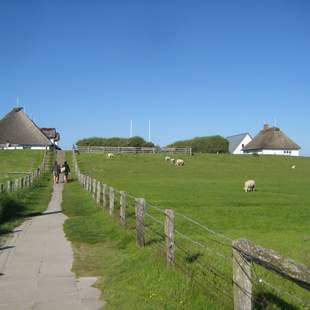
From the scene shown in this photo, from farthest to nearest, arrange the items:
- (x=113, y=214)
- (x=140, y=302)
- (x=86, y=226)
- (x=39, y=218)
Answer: (x=39, y=218)
(x=113, y=214)
(x=86, y=226)
(x=140, y=302)

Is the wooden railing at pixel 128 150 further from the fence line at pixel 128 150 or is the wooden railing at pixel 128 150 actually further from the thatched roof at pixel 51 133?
the thatched roof at pixel 51 133

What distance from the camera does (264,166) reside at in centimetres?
6838

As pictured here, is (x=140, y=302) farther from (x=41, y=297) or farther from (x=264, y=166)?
(x=264, y=166)

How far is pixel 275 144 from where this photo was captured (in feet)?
369

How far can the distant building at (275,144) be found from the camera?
11256 cm

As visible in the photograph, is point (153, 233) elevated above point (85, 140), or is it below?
below

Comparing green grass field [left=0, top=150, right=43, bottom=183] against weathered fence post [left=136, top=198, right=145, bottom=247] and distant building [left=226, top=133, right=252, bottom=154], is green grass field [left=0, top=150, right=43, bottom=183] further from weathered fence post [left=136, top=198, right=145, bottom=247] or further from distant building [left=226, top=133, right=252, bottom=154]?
distant building [left=226, top=133, right=252, bottom=154]

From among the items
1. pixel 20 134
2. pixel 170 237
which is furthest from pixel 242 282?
pixel 20 134

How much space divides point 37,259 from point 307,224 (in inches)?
380

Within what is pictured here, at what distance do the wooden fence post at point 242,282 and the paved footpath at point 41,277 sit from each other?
2.37m

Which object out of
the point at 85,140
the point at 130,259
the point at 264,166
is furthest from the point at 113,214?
the point at 85,140

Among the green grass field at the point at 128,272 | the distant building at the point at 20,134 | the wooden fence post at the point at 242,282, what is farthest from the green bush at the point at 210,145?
the wooden fence post at the point at 242,282

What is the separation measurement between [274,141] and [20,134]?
189 feet

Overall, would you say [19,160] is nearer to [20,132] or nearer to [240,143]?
[20,132]
